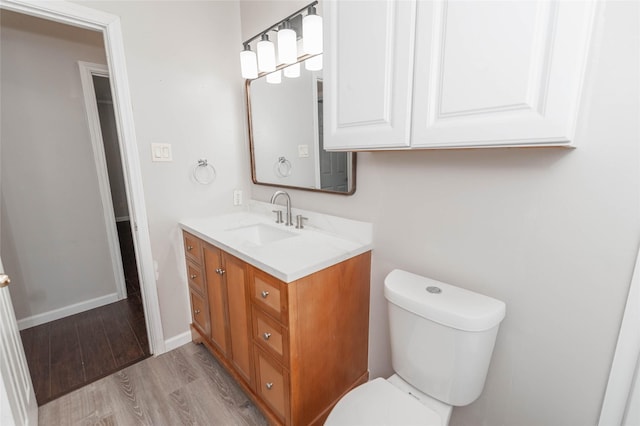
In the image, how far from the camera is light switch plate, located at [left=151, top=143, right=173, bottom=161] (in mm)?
1724

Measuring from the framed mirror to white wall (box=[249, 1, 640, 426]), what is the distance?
1.11 ft

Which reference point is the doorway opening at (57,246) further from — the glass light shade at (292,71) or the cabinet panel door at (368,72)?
the cabinet panel door at (368,72)

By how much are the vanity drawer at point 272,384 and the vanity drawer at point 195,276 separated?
0.66 meters

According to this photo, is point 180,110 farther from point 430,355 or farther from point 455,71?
point 430,355

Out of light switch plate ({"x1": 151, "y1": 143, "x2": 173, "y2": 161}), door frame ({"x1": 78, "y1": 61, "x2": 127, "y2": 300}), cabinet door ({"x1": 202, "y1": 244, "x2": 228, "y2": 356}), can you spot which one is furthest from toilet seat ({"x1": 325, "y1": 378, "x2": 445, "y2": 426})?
door frame ({"x1": 78, "y1": 61, "x2": 127, "y2": 300})

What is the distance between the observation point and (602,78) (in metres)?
0.74

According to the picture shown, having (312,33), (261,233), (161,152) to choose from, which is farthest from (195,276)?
(312,33)

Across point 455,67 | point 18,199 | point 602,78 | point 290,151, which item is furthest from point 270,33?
point 18,199

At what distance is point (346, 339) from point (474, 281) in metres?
0.65

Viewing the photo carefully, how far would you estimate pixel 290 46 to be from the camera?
1489 millimetres

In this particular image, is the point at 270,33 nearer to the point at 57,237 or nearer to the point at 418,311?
the point at 418,311

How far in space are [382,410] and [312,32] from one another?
63.2 inches

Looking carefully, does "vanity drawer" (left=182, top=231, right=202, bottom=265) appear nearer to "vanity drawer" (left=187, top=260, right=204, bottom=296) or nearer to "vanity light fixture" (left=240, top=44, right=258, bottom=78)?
"vanity drawer" (left=187, top=260, right=204, bottom=296)

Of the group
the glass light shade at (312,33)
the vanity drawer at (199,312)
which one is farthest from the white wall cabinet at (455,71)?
the vanity drawer at (199,312)
